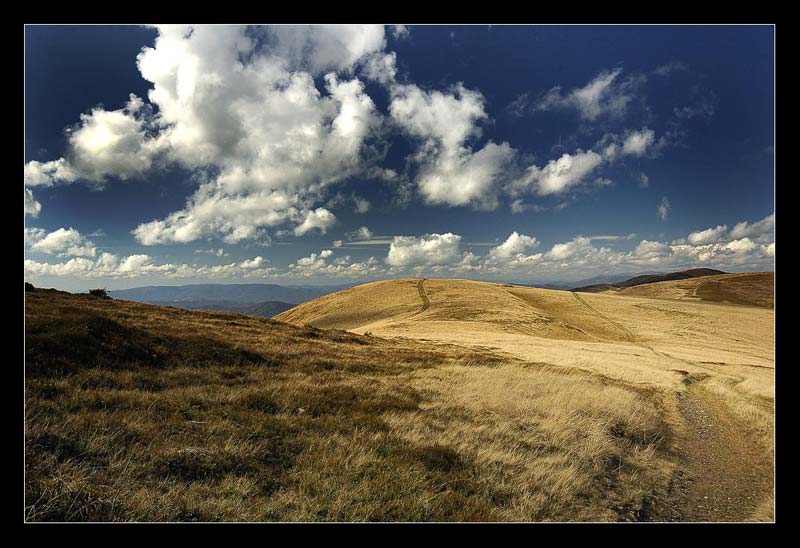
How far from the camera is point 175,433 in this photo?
27.0 feet

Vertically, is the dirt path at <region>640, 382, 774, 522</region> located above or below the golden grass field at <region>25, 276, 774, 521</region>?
below

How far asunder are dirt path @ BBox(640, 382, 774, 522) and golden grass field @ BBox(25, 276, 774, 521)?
0.05 m

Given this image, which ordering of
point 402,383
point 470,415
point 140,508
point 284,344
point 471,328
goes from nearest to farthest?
point 140,508 → point 470,415 → point 402,383 → point 284,344 → point 471,328

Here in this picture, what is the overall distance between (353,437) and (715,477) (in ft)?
30.2

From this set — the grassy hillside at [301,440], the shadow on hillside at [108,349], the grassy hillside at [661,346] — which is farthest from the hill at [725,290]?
the shadow on hillside at [108,349]

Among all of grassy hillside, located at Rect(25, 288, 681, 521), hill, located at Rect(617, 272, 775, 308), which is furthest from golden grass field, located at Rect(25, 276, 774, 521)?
hill, located at Rect(617, 272, 775, 308)

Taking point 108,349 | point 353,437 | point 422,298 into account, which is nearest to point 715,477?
point 353,437

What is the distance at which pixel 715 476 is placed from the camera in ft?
30.7

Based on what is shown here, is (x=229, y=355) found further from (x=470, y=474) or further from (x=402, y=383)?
(x=470, y=474)

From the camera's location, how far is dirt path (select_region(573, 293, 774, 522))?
7676 millimetres

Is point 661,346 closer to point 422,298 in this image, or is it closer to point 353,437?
point 422,298

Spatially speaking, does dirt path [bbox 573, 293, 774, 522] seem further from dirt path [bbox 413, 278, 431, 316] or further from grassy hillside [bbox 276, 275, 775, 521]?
dirt path [bbox 413, 278, 431, 316]
